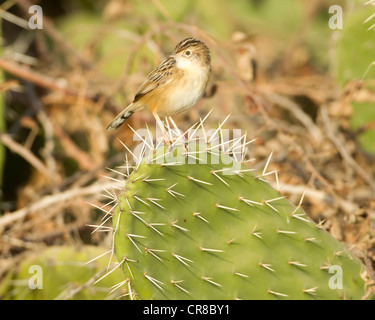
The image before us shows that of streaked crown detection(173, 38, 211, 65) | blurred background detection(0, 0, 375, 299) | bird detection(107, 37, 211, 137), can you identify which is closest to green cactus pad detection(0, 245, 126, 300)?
blurred background detection(0, 0, 375, 299)

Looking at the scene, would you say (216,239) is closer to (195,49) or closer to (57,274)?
(195,49)

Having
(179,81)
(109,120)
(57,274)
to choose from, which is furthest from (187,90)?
(109,120)

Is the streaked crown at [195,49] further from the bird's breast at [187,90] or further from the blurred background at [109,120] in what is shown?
the blurred background at [109,120]

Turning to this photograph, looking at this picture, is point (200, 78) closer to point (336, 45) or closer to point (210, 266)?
point (210, 266)

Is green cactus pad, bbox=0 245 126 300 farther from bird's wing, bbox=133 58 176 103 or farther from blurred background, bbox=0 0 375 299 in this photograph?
bird's wing, bbox=133 58 176 103

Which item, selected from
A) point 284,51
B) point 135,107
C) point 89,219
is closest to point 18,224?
point 89,219
